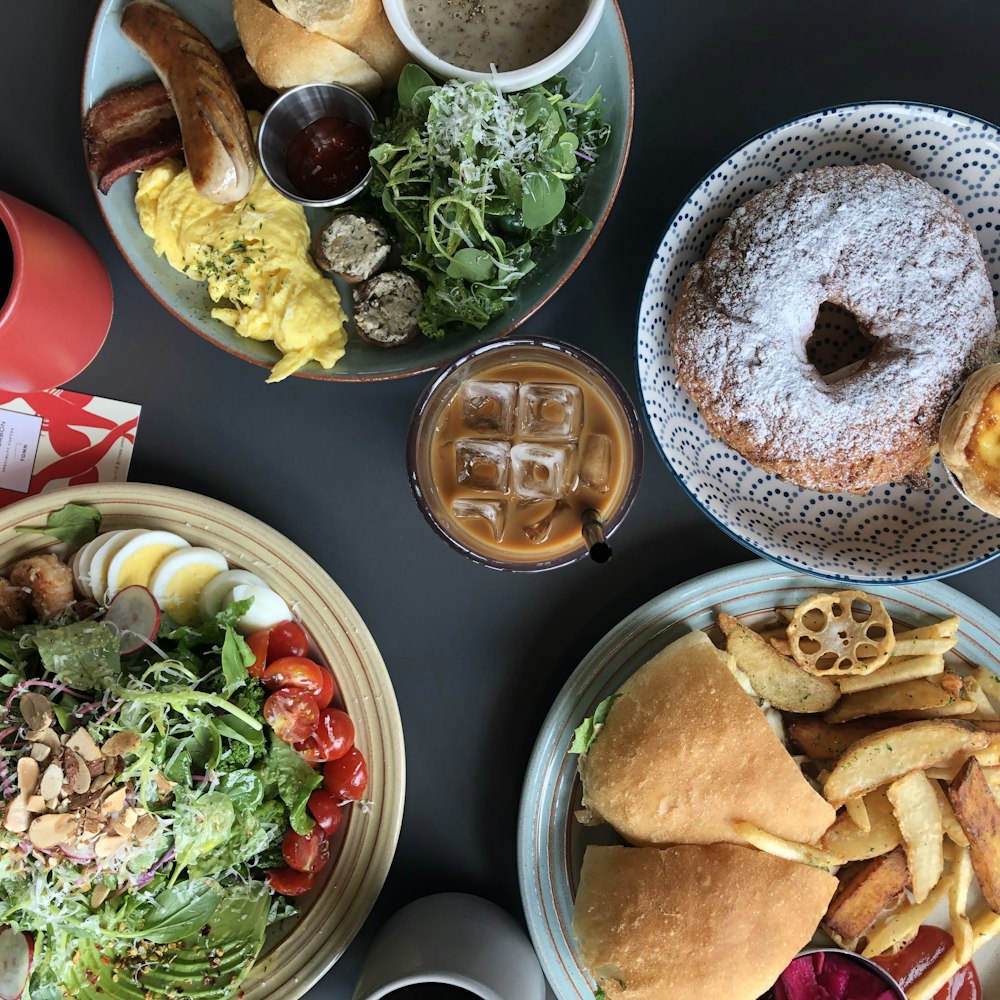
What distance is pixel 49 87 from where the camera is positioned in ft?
5.60

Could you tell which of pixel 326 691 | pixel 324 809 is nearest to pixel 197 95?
pixel 326 691

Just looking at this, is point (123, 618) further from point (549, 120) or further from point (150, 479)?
point (549, 120)

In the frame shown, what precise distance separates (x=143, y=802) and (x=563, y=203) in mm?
1275

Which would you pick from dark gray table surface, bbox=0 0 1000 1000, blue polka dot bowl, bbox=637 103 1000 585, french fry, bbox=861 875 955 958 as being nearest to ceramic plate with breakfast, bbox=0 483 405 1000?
dark gray table surface, bbox=0 0 1000 1000

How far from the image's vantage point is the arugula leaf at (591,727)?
5.10ft

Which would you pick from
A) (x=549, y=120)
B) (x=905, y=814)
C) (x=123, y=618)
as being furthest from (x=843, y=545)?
(x=123, y=618)

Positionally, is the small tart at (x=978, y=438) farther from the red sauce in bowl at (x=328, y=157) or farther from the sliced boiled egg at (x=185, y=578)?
the sliced boiled egg at (x=185, y=578)

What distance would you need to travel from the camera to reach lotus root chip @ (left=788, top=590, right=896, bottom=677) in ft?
5.07

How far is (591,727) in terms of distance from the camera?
1.57m

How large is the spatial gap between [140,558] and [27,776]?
1.34 feet

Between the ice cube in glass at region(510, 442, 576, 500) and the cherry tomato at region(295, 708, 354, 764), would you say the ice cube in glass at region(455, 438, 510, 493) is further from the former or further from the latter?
the cherry tomato at region(295, 708, 354, 764)

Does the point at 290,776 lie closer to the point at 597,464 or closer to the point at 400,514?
the point at 400,514

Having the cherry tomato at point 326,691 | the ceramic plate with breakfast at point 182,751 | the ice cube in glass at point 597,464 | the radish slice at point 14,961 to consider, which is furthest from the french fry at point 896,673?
the radish slice at point 14,961

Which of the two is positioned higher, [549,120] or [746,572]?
[549,120]
